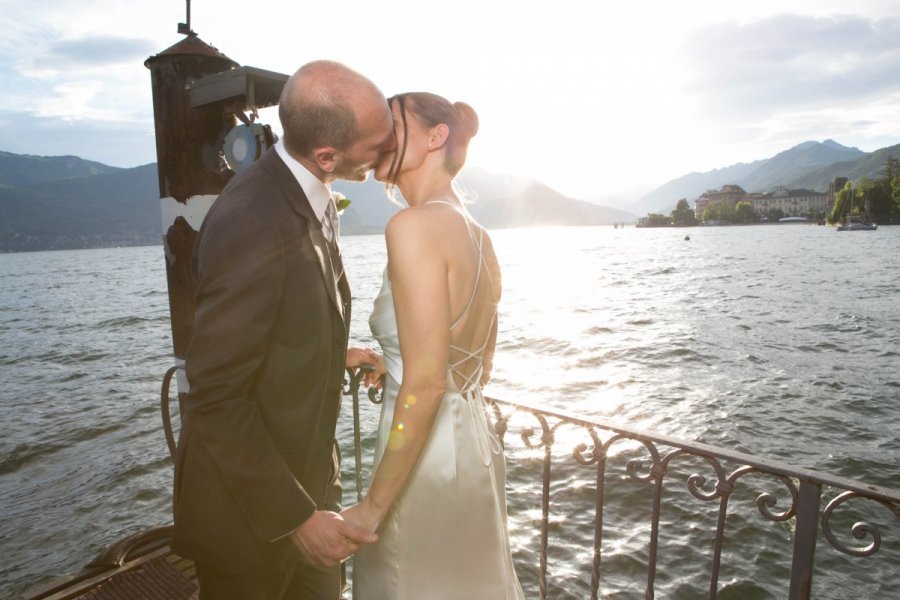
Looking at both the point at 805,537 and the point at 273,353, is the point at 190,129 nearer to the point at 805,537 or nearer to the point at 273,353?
the point at 273,353

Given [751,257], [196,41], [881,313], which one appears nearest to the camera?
[196,41]

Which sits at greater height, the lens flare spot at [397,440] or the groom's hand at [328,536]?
the lens flare spot at [397,440]

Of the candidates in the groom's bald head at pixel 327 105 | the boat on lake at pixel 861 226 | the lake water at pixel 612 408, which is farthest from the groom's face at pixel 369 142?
the boat on lake at pixel 861 226

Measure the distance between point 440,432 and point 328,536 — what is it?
613 mm

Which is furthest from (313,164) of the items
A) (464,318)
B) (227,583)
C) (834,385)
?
(834,385)

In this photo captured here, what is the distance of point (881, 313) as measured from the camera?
31203 millimetres

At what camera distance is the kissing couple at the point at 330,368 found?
75.9 inches

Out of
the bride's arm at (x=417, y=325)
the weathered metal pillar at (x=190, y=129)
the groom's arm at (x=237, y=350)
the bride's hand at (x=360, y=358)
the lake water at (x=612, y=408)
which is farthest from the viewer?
the lake water at (x=612, y=408)

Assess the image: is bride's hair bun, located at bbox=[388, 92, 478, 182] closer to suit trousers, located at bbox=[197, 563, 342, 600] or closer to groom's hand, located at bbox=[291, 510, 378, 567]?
groom's hand, located at bbox=[291, 510, 378, 567]

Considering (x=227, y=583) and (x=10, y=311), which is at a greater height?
(x=227, y=583)

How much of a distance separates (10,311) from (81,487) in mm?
45118

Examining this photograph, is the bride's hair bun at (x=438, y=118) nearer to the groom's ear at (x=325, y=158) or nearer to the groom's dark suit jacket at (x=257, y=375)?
the groom's ear at (x=325, y=158)

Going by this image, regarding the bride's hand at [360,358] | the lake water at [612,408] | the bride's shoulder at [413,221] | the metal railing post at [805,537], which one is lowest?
the lake water at [612,408]

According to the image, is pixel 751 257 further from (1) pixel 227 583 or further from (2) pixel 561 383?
(1) pixel 227 583
